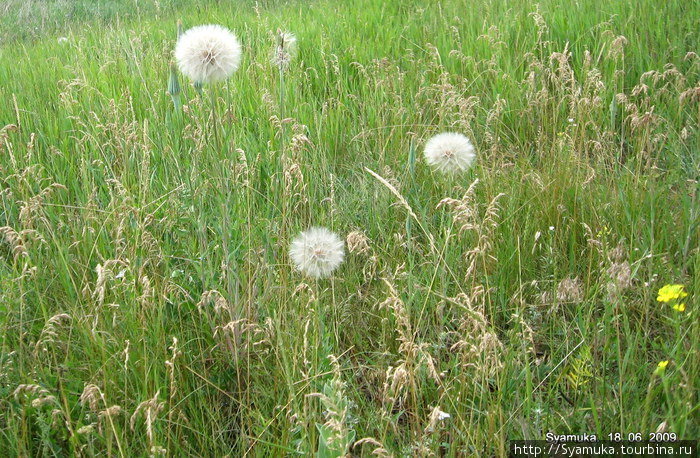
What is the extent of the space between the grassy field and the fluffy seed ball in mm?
155

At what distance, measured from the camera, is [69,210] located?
2.59 m

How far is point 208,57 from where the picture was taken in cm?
204

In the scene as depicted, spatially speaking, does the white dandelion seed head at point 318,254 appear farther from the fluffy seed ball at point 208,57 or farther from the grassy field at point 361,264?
the fluffy seed ball at point 208,57

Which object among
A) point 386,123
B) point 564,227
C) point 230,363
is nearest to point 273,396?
point 230,363

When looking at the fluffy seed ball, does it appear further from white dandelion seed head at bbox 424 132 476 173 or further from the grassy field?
white dandelion seed head at bbox 424 132 476 173

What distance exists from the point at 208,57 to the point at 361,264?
0.89m

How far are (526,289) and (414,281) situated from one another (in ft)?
1.36

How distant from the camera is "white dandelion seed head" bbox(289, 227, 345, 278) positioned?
182cm

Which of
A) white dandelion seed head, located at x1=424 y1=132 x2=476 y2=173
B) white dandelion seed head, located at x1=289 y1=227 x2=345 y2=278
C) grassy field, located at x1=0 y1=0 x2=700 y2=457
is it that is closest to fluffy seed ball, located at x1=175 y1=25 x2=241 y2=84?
grassy field, located at x1=0 y1=0 x2=700 y2=457

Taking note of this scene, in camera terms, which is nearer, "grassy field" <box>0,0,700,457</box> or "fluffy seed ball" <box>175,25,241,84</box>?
"grassy field" <box>0,0,700,457</box>

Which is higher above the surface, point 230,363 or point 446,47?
point 446,47

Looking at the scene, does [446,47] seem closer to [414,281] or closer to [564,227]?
[564,227]

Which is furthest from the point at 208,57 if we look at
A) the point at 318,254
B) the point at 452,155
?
the point at 452,155

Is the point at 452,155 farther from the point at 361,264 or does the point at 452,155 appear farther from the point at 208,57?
the point at 208,57
